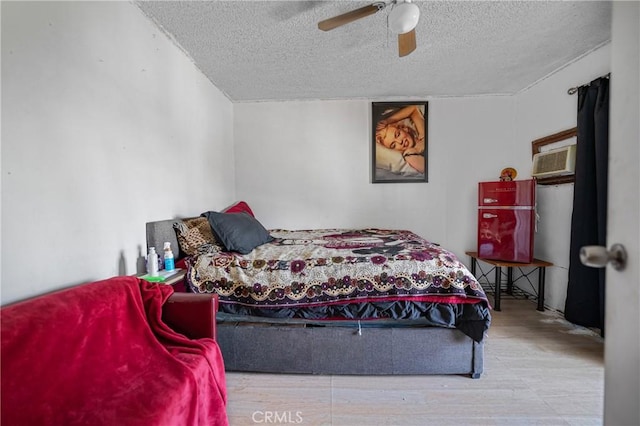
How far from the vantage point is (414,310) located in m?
1.63

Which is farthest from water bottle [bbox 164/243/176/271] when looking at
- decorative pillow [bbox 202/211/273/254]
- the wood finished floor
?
the wood finished floor

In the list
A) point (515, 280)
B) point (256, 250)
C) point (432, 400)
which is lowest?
point (432, 400)

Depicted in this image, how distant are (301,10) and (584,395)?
2.91 m

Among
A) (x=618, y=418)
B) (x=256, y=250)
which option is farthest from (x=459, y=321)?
(x=256, y=250)

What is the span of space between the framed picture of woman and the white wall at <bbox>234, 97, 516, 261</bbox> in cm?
10

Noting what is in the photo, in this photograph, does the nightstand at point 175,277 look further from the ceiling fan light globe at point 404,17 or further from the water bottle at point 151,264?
the ceiling fan light globe at point 404,17

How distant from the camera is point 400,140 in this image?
3383 mm

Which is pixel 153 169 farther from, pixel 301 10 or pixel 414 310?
pixel 414 310

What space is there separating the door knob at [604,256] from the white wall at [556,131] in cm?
256

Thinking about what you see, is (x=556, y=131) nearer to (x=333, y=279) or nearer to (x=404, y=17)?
(x=404, y=17)

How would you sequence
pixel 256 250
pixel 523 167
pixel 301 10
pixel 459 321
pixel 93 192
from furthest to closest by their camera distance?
pixel 523 167, pixel 256 250, pixel 301 10, pixel 459 321, pixel 93 192

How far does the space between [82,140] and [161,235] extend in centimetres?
72

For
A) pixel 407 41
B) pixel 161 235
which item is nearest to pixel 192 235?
pixel 161 235

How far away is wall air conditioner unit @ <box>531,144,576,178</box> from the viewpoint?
8.03 ft
